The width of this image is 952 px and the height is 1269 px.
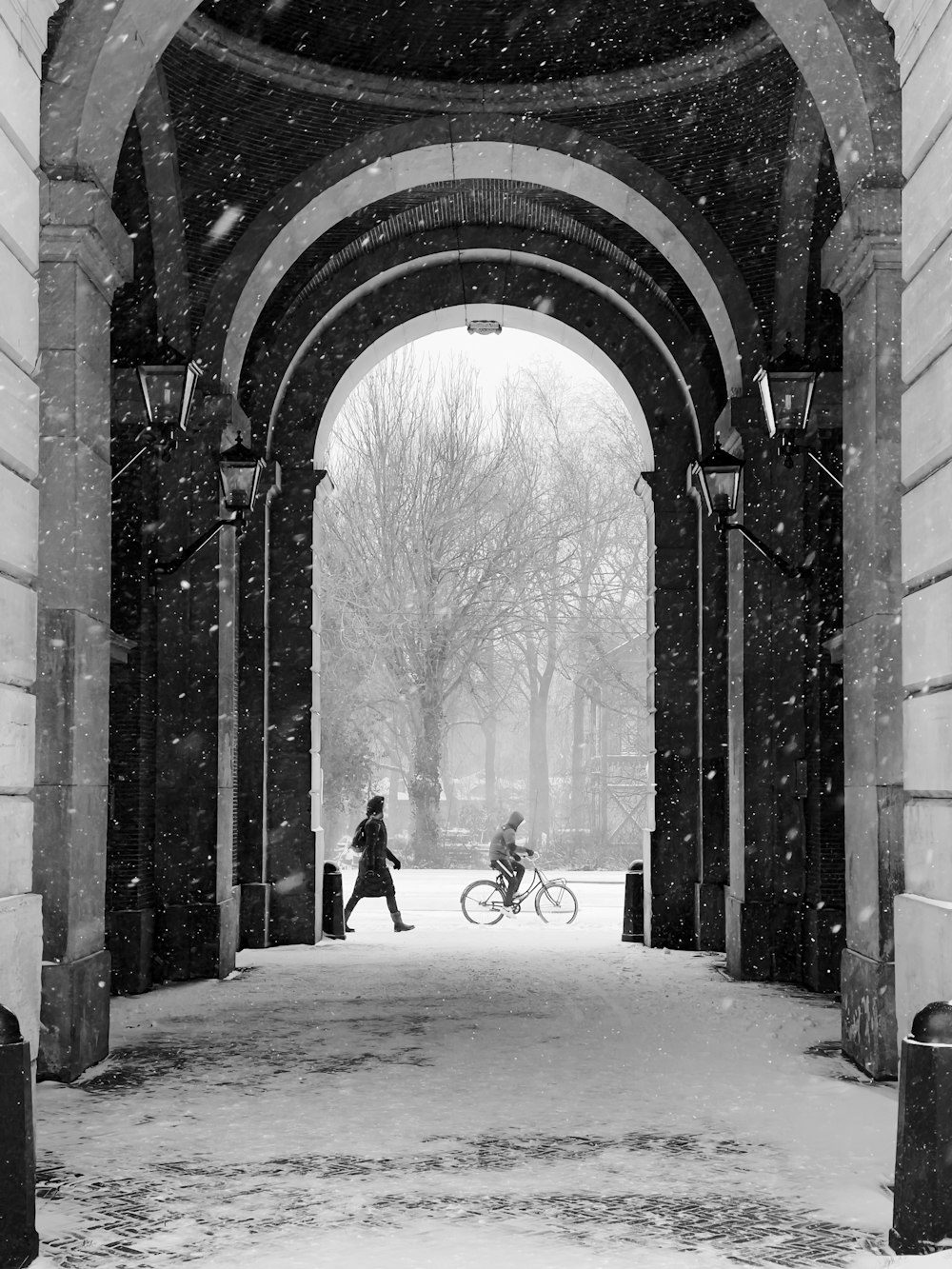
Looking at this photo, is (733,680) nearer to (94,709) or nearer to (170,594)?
(170,594)

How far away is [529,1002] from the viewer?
36.4 ft

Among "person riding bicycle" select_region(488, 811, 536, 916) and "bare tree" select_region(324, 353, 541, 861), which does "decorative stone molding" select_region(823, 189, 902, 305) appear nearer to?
"person riding bicycle" select_region(488, 811, 536, 916)

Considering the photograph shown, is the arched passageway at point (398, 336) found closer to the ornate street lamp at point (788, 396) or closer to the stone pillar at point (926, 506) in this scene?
the stone pillar at point (926, 506)

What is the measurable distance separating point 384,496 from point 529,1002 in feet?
78.9

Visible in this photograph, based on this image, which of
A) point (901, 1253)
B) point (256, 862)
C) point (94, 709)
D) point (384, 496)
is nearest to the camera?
point (901, 1253)

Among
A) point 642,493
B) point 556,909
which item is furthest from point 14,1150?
point 556,909

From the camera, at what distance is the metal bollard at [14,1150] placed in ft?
15.0

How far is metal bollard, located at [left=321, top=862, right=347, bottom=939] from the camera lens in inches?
639

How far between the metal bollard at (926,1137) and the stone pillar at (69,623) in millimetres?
4739

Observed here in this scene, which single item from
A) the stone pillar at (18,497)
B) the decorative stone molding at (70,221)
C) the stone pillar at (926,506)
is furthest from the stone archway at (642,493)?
the stone pillar at (18,497)

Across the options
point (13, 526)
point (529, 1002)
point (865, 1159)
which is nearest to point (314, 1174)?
point (865, 1159)

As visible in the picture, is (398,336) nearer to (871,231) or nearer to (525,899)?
(525,899)

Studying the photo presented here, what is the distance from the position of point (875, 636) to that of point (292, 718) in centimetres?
854

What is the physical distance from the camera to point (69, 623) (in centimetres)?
807
